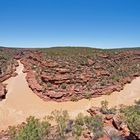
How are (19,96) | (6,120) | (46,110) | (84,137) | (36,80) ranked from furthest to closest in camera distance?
(36,80), (19,96), (46,110), (6,120), (84,137)

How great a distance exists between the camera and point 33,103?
39156mm

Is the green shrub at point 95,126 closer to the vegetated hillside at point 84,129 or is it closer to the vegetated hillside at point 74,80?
the vegetated hillside at point 84,129

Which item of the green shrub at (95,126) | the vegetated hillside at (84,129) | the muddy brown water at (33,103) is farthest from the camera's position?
the muddy brown water at (33,103)

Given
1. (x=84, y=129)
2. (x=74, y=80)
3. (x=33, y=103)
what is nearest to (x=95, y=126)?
(x=84, y=129)

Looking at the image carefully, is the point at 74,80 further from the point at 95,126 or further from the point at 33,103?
the point at 95,126

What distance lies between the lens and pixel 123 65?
2544 inches

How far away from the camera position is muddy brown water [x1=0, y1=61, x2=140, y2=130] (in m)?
34.8

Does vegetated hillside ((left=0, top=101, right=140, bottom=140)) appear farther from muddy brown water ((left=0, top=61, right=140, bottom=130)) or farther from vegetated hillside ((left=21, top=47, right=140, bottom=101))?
vegetated hillside ((left=21, top=47, right=140, bottom=101))

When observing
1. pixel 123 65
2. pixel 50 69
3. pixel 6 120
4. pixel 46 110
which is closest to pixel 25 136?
pixel 6 120

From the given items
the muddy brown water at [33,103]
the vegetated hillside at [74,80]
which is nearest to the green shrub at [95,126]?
the muddy brown water at [33,103]

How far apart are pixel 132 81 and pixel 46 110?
19.1 m

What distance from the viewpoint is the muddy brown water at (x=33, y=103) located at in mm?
34781

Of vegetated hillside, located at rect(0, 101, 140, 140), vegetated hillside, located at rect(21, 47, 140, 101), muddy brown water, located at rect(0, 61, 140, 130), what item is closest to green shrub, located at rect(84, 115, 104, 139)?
vegetated hillside, located at rect(0, 101, 140, 140)

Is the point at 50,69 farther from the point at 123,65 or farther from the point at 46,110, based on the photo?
the point at 123,65
